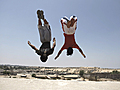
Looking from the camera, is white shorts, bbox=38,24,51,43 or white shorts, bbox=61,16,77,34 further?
white shorts, bbox=38,24,51,43

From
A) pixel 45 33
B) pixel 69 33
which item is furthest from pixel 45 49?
pixel 69 33

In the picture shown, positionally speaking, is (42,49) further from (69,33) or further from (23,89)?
(23,89)

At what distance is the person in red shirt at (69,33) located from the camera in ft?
16.3

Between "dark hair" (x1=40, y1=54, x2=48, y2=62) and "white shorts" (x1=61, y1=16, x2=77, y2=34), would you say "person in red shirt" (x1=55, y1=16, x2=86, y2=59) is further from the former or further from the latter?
"dark hair" (x1=40, y1=54, x2=48, y2=62)

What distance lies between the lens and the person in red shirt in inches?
195

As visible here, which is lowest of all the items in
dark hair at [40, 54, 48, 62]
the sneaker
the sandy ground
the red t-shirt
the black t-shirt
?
the sandy ground

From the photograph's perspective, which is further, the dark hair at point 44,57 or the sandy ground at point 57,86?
the sandy ground at point 57,86

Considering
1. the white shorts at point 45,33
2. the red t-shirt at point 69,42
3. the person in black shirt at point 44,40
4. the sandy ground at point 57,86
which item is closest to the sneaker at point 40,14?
the person in black shirt at point 44,40

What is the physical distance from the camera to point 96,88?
73.5ft

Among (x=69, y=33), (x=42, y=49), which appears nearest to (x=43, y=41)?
(x=42, y=49)

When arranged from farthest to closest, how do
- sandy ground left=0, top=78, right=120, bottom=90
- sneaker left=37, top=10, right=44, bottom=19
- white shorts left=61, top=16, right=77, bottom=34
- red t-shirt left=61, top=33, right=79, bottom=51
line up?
1. sandy ground left=0, top=78, right=120, bottom=90
2. red t-shirt left=61, top=33, right=79, bottom=51
3. white shorts left=61, top=16, right=77, bottom=34
4. sneaker left=37, top=10, right=44, bottom=19

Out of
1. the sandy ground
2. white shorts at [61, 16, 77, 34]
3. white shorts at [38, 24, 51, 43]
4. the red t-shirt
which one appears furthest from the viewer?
the sandy ground

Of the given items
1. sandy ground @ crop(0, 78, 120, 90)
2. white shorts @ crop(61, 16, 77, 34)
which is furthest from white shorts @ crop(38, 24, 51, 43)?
sandy ground @ crop(0, 78, 120, 90)

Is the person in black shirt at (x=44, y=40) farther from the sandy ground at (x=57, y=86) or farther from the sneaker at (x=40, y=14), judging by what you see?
the sandy ground at (x=57, y=86)
